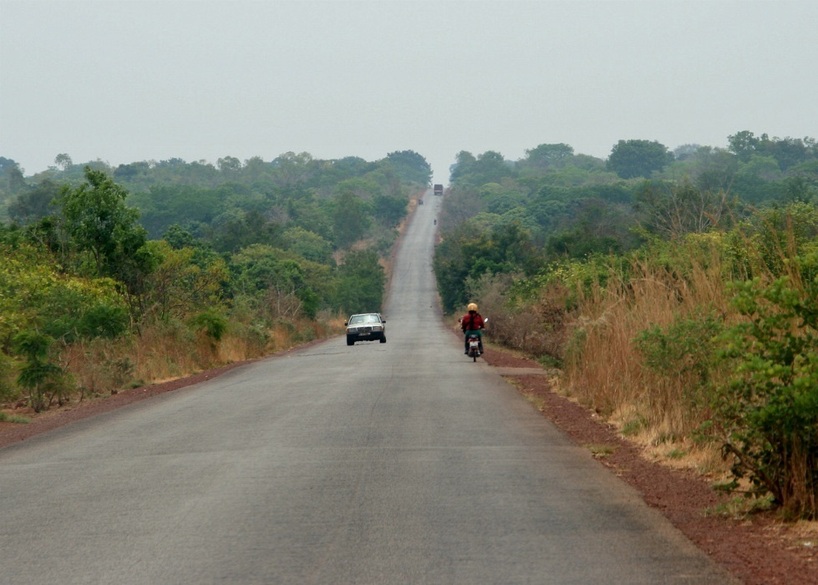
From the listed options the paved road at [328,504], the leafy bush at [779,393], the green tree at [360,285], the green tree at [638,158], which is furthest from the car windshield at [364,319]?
the green tree at [638,158]

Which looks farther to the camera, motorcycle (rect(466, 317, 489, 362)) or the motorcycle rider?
the motorcycle rider

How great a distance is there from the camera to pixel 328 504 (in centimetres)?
996

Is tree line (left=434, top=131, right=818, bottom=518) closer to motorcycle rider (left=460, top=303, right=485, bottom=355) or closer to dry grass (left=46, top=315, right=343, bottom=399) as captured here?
motorcycle rider (left=460, top=303, right=485, bottom=355)

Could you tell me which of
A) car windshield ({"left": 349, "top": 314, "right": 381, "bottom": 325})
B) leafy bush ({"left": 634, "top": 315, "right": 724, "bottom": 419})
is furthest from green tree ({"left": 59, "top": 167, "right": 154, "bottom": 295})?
leafy bush ({"left": 634, "top": 315, "right": 724, "bottom": 419})

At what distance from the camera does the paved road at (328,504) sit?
301 inches

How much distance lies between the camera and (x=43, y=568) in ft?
25.8

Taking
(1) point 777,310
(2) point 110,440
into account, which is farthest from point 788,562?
(2) point 110,440

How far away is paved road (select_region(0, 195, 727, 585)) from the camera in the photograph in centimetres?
764

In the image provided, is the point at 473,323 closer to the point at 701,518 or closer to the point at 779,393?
the point at 701,518

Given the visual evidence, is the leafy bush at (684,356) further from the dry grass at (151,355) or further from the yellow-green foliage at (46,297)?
the yellow-green foliage at (46,297)

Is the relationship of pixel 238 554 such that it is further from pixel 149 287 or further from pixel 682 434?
pixel 149 287

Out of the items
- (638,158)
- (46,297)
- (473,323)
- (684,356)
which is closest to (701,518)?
(684,356)

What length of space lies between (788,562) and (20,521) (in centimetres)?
621

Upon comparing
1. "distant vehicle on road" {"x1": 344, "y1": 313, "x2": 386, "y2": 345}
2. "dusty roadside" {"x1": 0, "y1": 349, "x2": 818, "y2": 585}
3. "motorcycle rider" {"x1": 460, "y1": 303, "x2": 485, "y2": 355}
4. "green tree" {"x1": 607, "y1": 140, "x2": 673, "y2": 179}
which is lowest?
"distant vehicle on road" {"x1": 344, "y1": 313, "x2": 386, "y2": 345}
